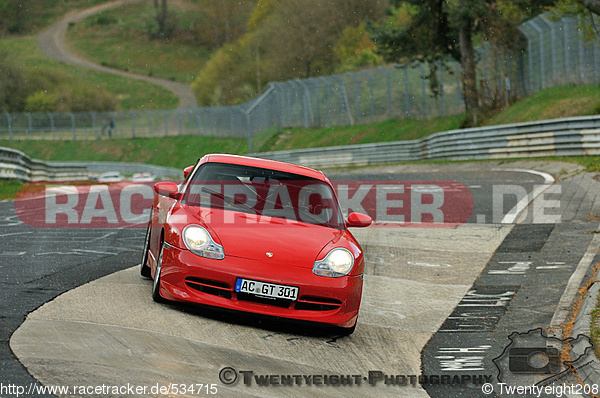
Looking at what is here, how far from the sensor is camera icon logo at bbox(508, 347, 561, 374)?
6.36 meters

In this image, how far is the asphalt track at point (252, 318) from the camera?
5.74m

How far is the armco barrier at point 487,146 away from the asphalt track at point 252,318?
1230cm

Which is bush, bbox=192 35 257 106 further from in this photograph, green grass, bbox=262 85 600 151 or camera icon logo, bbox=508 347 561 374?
camera icon logo, bbox=508 347 561 374

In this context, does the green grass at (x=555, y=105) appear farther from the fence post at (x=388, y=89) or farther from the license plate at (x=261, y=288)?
the license plate at (x=261, y=288)

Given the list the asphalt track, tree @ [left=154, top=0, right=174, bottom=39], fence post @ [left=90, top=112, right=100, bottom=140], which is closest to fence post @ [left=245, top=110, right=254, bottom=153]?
fence post @ [left=90, top=112, right=100, bottom=140]

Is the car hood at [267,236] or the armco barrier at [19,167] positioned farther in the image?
the armco barrier at [19,167]

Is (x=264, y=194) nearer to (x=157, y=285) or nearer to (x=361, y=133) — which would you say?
(x=157, y=285)

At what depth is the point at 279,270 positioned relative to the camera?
23.1 ft

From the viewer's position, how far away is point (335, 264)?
723 centimetres

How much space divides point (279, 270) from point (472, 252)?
486 cm

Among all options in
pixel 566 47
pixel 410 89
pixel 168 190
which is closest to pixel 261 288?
pixel 168 190

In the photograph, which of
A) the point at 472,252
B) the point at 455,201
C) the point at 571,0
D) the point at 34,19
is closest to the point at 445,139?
the point at 571,0

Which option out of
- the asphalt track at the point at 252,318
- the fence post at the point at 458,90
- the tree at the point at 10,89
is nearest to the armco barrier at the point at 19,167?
the asphalt track at the point at 252,318

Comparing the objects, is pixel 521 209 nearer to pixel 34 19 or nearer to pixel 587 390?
pixel 587 390
